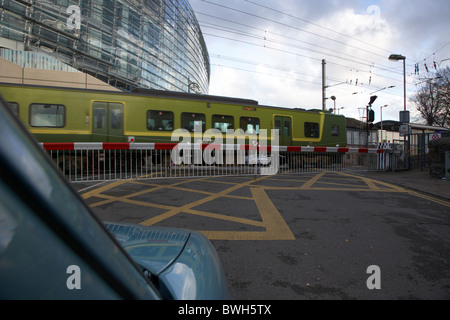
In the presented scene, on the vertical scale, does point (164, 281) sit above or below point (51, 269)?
below

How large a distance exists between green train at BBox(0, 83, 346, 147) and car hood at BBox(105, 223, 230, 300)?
7.53 meters

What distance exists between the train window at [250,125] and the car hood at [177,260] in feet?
33.5

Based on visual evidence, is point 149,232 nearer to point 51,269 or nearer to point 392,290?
point 51,269

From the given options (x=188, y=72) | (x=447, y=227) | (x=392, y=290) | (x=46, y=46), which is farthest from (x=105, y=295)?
(x=188, y=72)

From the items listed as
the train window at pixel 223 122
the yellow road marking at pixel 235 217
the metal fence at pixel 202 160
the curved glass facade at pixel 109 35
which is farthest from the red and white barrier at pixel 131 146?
the curved glass facade at pixel 109 35

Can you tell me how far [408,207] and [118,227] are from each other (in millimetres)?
5252

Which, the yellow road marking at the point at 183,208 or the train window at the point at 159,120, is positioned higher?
the train window at the point at 159,120

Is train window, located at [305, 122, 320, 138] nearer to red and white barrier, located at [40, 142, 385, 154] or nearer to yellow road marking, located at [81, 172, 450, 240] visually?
red and white barrier, located at [40, 142, 385, 154]

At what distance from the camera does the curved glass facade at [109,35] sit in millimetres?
21188

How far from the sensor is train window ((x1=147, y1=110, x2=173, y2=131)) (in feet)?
31.6

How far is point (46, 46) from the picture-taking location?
74.1ft

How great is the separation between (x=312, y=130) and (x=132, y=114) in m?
9.48

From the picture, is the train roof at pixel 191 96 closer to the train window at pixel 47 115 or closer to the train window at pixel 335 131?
the train window at pixel 47 115

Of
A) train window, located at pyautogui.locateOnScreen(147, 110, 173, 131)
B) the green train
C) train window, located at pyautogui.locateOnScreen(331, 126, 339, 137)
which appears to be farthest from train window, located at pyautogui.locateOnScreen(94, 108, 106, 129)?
train window, located at pyautogui.locateOnScreen(331, 126, 339, 137)
